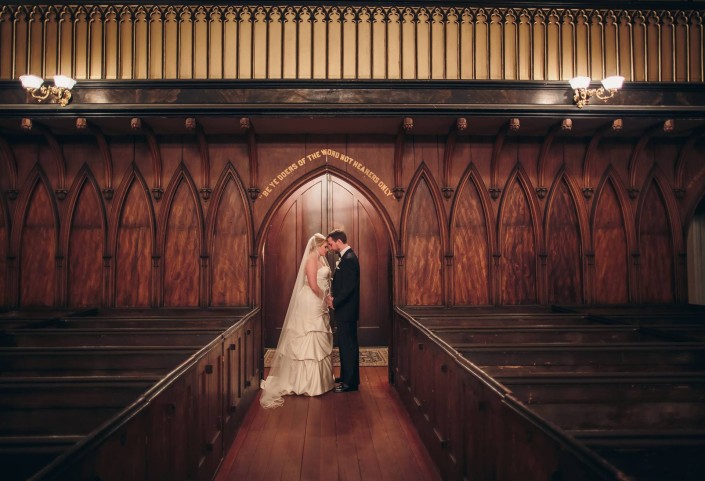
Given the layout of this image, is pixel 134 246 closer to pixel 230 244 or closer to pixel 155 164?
pixel 155 164

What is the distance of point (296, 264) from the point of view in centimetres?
960

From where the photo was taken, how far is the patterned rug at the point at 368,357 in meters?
8.40

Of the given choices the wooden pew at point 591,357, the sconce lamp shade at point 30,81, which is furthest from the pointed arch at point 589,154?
the sconce lamp shade at point 30,81

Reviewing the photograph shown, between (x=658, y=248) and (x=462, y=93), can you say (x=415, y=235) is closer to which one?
(x=462, y=93)

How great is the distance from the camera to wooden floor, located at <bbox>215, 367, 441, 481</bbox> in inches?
167

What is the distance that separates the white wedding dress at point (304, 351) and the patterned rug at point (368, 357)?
69.5 inches

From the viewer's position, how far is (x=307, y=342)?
6551mm

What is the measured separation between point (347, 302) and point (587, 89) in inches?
156

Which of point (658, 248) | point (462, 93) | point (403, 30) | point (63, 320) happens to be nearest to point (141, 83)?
point (63, 320)

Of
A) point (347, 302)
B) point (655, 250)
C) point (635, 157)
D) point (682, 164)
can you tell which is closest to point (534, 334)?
point (347, 302)

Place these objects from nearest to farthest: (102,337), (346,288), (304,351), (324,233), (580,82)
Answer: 1. (102,337)
2. (580,82)
3. (346,288)
4. (304,351)
5. (324,233)

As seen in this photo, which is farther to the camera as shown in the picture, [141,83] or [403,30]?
[403,30]

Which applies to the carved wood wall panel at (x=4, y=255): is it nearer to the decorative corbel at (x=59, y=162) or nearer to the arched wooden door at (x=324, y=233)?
the decorative corbel at (x=59, y=162)

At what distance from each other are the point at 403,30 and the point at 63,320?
5.52 m
